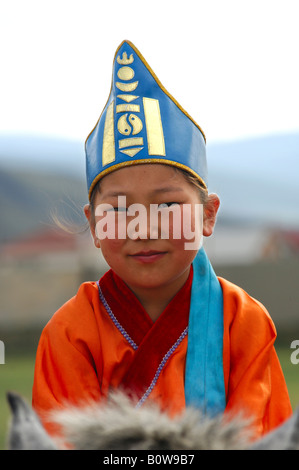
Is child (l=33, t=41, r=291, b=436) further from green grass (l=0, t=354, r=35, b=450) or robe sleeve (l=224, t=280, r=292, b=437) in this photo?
green grass (l=0, t=354, r=35, b=450)

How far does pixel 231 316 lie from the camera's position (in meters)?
1.90

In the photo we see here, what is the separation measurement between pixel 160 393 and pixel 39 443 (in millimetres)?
727

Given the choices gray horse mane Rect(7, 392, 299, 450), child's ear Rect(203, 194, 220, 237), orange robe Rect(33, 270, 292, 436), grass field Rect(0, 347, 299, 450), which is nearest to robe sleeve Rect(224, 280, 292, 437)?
orange robe Rect(33, 270, 292, 436)

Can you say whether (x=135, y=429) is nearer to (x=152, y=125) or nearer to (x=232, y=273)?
(x=152, y=125)

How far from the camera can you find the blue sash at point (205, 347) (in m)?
1.78

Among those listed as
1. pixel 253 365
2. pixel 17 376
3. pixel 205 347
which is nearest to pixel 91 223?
pixel 205 347

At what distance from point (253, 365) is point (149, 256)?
44cm

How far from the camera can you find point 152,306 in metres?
1.93

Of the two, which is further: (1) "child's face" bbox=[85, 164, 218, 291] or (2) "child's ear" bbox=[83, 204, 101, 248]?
(2) "child's ear" bbox=[83, 204, 101, 248]

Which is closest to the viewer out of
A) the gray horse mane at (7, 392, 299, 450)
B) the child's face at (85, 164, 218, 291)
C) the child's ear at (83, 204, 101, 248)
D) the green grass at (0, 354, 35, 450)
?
the gray horse mane at (7, 392, 299, 450)

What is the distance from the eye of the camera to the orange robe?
5.91 ft

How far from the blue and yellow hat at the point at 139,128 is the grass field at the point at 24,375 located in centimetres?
349

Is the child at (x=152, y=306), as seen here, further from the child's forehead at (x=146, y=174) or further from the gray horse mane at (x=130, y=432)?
the gray horse mane at (x=130, y=432)

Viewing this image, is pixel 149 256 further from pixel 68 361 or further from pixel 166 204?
pixel 68 361
